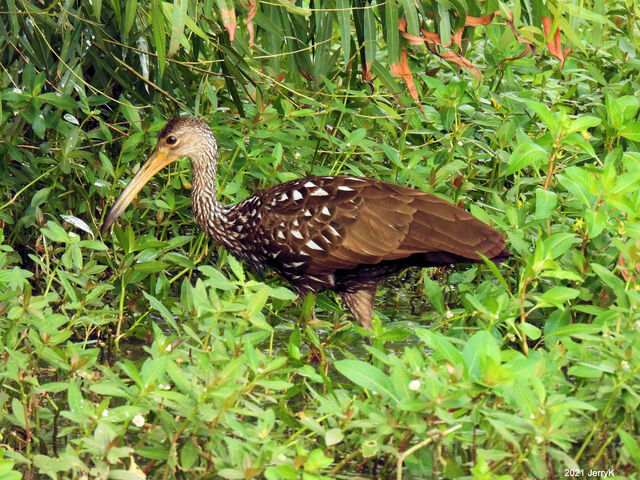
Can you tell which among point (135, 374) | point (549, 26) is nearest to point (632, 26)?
point (549, 26)

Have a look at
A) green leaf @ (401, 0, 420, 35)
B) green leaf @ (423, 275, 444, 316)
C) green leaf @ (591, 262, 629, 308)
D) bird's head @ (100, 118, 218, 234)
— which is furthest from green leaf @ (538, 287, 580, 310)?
bird's head @ (100, 118, 218, 234)

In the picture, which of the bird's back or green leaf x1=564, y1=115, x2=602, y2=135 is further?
the bird's back

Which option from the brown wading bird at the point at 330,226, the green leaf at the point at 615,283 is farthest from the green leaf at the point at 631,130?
the green leaf at the point at 615,283

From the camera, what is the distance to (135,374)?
3.60m

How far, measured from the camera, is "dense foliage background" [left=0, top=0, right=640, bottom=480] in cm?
363

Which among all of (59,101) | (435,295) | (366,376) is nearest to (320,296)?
(435,295)

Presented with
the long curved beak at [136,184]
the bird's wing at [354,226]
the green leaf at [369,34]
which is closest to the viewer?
the bird's wing at [354,226]

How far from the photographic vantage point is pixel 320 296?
5.91 metres

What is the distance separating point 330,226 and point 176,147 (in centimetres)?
103

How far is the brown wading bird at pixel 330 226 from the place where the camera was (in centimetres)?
527

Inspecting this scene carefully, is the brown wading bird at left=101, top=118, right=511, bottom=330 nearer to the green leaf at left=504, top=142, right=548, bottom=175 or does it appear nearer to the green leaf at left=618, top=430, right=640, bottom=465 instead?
the green leaf at left=504, top=142, right=548, bottom=175

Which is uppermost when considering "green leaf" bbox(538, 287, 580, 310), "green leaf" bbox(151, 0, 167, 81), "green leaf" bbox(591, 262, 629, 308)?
"green leaf" bbox(151, 0, 167, 81)

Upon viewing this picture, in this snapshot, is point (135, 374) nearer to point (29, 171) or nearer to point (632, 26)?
point (29, 171)

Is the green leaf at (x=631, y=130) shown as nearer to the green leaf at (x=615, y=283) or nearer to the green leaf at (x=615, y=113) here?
the green leaf at (x=615, y=113)
